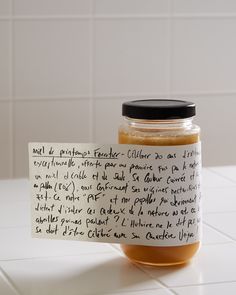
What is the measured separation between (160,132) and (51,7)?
80 cm

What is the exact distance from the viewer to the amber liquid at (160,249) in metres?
1.00

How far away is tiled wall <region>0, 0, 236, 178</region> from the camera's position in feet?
5.69
